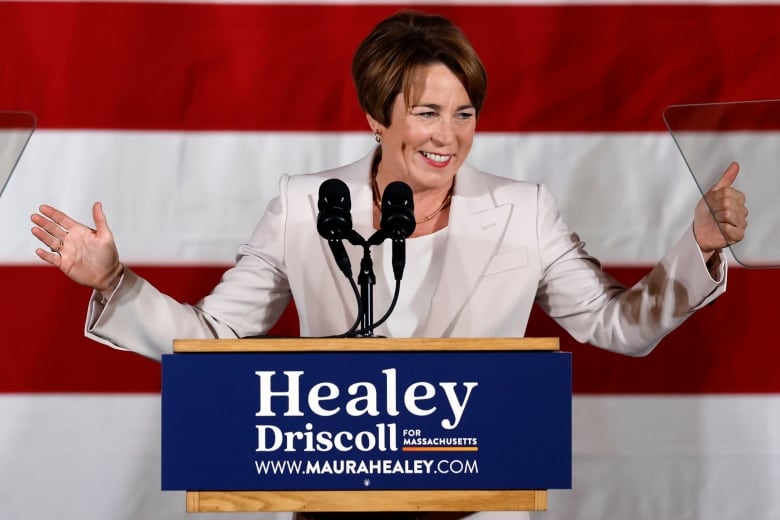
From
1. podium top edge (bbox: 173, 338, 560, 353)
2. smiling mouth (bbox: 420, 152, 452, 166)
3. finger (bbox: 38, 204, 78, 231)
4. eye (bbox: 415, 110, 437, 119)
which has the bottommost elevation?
podium top edge (bbox: 173, 338, 560, 353)

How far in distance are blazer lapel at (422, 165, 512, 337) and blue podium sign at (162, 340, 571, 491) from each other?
0.47 m

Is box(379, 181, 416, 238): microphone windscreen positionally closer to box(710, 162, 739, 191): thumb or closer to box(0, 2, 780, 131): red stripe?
box(710, 162, 739, 191): thumb

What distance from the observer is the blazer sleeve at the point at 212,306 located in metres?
1.67

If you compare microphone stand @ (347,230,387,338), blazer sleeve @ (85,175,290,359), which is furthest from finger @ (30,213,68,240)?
microphone stand @ (347,230,387,338)

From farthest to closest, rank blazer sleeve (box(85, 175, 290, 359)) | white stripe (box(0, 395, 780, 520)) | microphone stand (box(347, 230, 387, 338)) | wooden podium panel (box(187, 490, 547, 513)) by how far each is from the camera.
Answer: white stripe (box(0, 395, 780, 520)) < blazer sleeve (box(85, 175, 290, 359)) < microphone stand (box(347, 230, 387, 338)) < wooden podium panel (box(187, 490, 547, 513))

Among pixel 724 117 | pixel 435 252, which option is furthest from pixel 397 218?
pixel 724 117

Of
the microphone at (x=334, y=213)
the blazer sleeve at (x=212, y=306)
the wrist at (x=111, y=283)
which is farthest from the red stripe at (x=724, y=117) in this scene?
the wrist at (x=111, y=283)

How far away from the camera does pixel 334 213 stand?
1367mm

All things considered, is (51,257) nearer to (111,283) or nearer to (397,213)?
(111,283)

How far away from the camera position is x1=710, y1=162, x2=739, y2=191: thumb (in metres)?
1.62

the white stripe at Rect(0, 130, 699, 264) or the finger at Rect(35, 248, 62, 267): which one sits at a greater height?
the white stripe at Rect(0, 130, 699, 264)

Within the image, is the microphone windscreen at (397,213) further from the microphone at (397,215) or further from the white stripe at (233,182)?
the white stripe at (233,182)

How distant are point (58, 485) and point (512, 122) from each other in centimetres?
125

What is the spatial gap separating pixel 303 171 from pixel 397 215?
958mm
